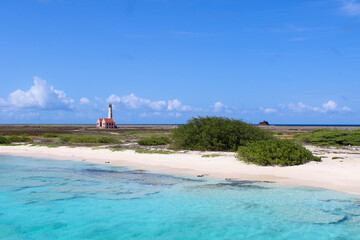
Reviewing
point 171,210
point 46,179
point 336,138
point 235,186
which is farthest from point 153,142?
point 171,210

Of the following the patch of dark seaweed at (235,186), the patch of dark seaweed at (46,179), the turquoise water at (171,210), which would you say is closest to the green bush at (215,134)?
the turquoise water at (171,210)

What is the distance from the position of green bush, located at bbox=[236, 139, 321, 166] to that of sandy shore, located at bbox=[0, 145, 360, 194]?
43 cm

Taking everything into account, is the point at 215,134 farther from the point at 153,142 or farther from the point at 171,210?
the point at 171,210

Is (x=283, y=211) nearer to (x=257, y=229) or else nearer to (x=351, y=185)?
(x=257, y=229)

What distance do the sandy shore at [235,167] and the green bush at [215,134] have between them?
2.25 m

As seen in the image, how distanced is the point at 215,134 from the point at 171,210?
15002 mm

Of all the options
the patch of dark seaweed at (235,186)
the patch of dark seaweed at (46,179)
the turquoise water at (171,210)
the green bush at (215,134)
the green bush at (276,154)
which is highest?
the green bush at (215,134)

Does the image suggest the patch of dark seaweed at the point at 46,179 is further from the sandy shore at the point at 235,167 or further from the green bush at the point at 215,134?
the green bush at the point at 215,134

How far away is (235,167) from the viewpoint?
18.7 metres

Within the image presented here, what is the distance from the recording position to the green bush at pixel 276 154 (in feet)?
59.2

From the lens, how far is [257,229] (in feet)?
31.3

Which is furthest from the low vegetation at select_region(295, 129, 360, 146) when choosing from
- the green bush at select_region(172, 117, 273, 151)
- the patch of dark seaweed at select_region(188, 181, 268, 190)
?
the patch of dark seaweed at select_region(188, 181, 268, 190)

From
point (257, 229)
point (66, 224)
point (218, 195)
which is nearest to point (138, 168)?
point (218, 195)

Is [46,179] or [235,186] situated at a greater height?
[46,179]
